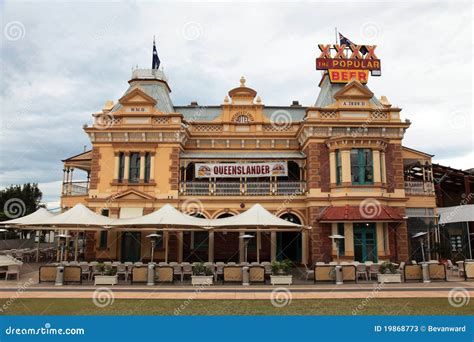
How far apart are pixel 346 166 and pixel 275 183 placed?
4386 mm

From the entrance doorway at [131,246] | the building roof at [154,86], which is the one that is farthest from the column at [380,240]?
the building roof at [154,86]

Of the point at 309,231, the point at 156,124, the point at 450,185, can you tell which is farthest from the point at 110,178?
the point at 450,185

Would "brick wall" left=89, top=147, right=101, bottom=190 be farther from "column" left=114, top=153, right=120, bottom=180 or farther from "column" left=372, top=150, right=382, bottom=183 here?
"column" left=372, top=150, right=382, bottom=183

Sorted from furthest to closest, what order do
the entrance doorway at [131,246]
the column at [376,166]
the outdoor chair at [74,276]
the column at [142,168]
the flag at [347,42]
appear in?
1. the flag at [347,42]
2. the column at [142,168]
3. the entrance doorway at [131,246]
4. the column at [376,166]
5. the outdoor chair at [74,276]

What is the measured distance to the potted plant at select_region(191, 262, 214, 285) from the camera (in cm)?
1631

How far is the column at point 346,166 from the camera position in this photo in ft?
72.1

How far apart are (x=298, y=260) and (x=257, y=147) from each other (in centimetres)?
788

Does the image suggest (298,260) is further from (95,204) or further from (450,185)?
(450,185)

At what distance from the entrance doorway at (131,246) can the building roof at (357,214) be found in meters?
11.0

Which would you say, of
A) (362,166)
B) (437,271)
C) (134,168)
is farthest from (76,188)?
(437,271)

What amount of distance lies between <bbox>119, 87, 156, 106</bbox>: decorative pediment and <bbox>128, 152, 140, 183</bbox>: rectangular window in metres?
3.30

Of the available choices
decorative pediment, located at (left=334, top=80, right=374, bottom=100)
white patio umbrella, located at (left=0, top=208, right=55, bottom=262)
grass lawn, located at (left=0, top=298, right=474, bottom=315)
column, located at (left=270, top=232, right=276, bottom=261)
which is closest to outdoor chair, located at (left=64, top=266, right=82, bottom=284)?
grass lawn, located at (left=0, top=298, right=474, bottom=315)

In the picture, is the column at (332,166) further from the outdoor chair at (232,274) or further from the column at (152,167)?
the column at (152,167)

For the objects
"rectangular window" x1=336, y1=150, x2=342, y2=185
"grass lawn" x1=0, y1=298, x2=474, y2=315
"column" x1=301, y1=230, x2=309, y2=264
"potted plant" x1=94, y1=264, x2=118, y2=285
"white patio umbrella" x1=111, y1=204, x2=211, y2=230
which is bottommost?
"grass lawn" x1=0, y1=298, x2=474, y2=315
